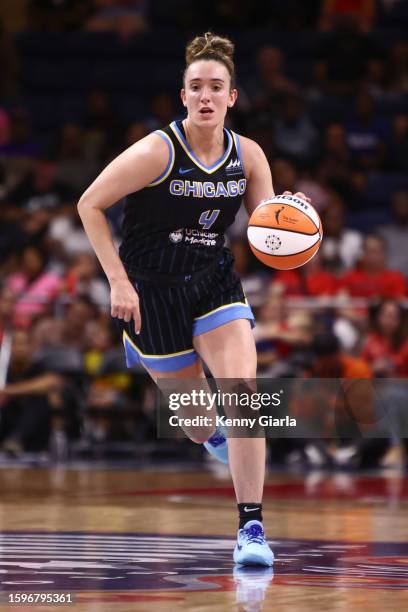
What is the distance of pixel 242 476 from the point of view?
5.06m

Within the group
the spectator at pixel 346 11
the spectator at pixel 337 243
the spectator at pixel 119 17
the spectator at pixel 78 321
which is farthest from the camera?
the spectator at pixel 119 17

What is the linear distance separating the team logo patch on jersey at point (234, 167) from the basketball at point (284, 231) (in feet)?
0.60

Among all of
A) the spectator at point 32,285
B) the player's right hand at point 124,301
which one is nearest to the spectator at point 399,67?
the spectator at point 32,285

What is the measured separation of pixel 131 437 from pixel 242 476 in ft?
22.8

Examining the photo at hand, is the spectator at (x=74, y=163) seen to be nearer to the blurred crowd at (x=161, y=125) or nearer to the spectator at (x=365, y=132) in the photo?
the blurred crowd at (x=161, y=125)

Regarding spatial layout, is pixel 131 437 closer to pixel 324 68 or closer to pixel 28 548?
pixel 324 68

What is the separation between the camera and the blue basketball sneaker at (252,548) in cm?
486

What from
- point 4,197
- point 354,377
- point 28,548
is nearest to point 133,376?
point 354,377

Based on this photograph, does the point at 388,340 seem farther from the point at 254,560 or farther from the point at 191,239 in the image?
the point at 254,560

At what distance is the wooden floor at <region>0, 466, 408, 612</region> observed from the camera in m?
4.12

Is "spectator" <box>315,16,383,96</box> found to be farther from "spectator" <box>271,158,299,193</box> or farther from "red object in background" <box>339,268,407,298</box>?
"red object in background" <box>339,268,407,298</box>

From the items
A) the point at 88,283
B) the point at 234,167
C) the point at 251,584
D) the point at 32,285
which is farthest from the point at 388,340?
the point at 251,584

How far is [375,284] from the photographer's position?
1157 centimetres

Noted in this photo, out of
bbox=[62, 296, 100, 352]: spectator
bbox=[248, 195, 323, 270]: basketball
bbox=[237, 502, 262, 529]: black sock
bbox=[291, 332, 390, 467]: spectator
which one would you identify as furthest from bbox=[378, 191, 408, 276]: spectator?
bbox=[237, 502, 262, 529]: black sock
